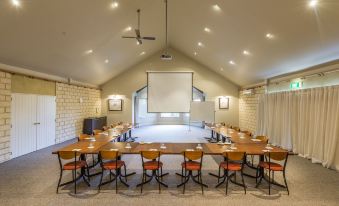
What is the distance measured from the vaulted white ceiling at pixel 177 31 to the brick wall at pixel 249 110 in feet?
4.44

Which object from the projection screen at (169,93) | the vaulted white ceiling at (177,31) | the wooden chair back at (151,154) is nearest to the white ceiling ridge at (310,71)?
the vaulted white ceiling at (177,31)

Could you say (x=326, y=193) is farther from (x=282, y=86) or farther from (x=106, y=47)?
(x=106, y=47)

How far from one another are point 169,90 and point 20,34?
7.75m

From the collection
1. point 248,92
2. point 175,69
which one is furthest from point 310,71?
point 175,69

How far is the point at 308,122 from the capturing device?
21.7 ft

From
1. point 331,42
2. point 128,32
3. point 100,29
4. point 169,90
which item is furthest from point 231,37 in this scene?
point 169,90

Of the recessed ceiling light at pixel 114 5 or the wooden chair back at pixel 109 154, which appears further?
the recessed ceiling light at pixel 114 5

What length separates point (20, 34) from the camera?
504 cm

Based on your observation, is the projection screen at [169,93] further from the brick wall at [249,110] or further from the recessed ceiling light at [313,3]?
the recessed ceiling light at [313,3]

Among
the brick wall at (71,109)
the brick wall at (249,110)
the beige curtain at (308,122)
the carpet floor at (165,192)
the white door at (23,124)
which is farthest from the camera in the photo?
the brick wall at (249,110)

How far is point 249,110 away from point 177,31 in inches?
234

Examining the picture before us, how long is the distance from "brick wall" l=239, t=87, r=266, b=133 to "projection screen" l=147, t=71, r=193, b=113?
3317mm

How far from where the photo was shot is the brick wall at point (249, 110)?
36.4 ft

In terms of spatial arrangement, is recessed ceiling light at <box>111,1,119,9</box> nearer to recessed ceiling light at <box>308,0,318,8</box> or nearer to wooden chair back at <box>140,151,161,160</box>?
wooden chair back at <box>140,151,161,160</box>
